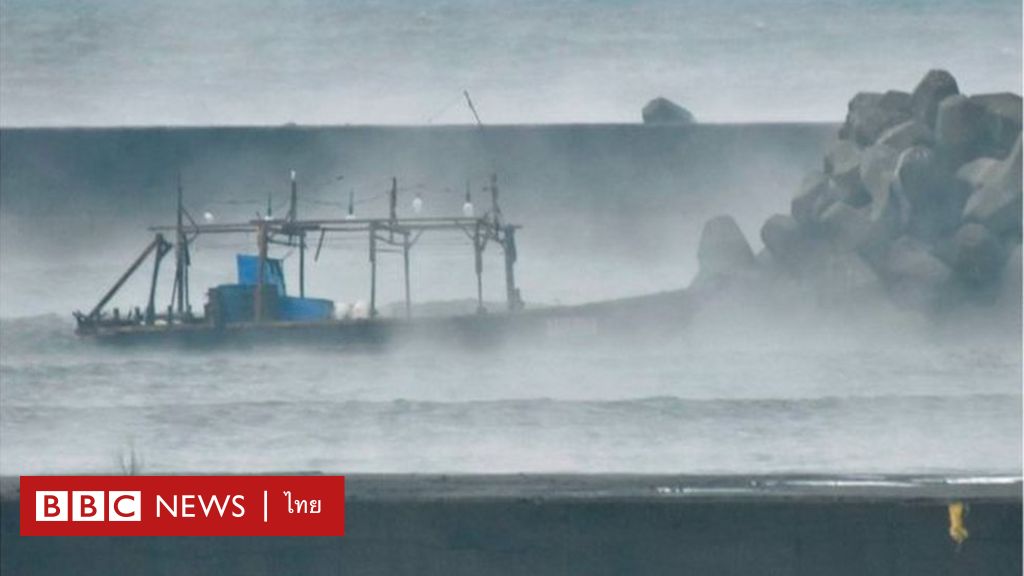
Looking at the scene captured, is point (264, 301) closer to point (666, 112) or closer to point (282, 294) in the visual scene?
point (282, 294)

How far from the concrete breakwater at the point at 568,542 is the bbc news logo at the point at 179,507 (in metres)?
0.03

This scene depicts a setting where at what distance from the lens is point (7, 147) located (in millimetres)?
4855

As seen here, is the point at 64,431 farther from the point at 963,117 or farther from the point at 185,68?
the point at 963,117

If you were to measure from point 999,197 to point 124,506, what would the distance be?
223 centimetres

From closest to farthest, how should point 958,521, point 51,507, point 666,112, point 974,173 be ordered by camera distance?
1. point 958,521
2. point 51,507
3. point 974,173
4. point 666,112

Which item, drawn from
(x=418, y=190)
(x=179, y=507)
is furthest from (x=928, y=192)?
(x=179, y=507)

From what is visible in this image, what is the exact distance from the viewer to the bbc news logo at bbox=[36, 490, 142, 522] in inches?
140

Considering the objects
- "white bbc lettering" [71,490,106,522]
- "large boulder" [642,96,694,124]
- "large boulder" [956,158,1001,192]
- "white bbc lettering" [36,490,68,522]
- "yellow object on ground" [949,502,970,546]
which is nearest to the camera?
"yellow object on ground" [949,502,970,546]

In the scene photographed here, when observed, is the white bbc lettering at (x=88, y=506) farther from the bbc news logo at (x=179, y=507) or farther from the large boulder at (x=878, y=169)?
the large boulder at (x=878, y=169)

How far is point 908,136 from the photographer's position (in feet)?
15.4

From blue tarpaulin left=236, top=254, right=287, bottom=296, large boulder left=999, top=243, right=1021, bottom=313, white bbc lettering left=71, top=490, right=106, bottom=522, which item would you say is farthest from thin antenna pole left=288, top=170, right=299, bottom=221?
large boulder left=999, top=243, right=1021, bottom=313

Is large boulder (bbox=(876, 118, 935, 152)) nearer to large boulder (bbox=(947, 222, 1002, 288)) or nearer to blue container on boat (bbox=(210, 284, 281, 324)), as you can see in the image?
large boulder (bbox=(947, 222, 1002, 288))

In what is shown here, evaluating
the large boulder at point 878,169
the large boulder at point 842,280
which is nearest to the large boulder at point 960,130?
the large boulder at point 878,169

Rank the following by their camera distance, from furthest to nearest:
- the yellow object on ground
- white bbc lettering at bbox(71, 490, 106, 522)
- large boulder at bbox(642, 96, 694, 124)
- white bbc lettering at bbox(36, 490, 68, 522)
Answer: large boulder at bbox(642, 96, 694, 124), white bbc lettering at bbox(71, 490, 106, 522), white bbc lettering at bbox(36, 490, 68, 522), the yellow object on ground
